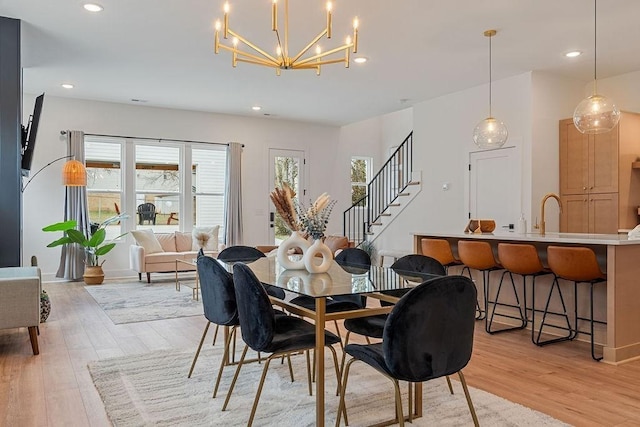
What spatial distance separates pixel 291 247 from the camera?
3.24 metres

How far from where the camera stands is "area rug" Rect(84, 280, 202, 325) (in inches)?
208

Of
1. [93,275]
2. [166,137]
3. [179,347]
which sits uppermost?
[166,137]

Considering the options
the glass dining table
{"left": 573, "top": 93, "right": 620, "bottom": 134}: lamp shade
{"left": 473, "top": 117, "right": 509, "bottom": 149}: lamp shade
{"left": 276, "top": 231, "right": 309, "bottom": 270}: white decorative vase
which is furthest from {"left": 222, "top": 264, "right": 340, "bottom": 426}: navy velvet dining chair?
{"left": 473, "top": 117, "right": 509, "bottom": 149}: lamp shade

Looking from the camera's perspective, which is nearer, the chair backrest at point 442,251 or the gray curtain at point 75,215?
the chair backrest at point 442,251

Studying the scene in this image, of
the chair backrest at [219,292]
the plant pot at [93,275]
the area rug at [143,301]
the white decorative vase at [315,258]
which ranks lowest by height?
the area rug at [143,301]

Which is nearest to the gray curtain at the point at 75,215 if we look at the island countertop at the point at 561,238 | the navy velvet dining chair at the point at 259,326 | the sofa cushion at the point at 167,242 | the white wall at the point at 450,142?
the sofa cushion at the point at 167,242

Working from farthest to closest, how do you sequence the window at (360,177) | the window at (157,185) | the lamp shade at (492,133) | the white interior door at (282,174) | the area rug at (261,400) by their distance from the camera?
the window at (360,177) < the white interior door at (282,174) < the window at (157,185) < the lamp shade at (492,133) < the area rug at (261,400)

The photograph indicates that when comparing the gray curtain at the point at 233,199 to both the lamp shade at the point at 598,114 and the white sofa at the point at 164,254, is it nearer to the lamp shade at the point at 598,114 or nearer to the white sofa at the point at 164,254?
the white sofa at the point at 164,254

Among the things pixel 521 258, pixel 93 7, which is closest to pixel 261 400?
pixel 521 258

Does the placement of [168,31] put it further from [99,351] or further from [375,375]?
[375,375]

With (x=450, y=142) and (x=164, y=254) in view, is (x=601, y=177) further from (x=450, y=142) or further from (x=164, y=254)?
(x=164, y=254)

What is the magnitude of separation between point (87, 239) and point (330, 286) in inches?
254

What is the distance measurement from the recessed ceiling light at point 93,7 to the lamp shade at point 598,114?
14.4ft

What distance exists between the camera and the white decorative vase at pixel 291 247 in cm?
315
